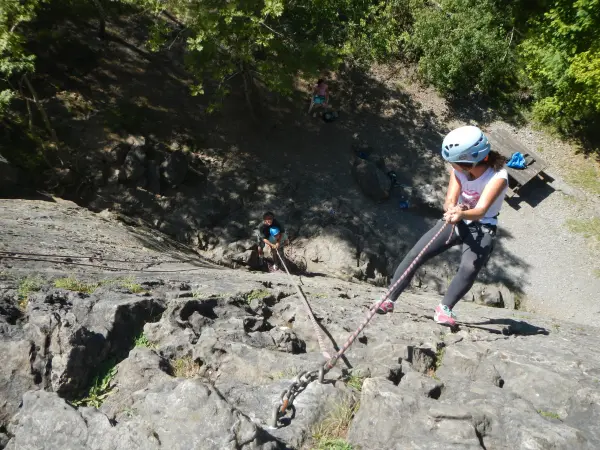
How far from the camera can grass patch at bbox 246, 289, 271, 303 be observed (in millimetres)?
5657

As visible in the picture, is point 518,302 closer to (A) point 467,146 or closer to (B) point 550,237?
(B) point 550,237

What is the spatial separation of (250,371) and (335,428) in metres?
0.91

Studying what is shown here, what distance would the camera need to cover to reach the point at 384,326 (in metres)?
5.33

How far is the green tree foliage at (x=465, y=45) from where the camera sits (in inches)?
616

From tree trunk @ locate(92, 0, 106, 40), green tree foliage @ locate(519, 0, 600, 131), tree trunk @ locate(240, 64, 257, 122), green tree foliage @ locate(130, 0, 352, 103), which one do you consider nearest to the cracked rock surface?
green tree foliage @ locate(130, 0, 352, 103)

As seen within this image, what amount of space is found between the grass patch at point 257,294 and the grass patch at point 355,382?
1.87 m

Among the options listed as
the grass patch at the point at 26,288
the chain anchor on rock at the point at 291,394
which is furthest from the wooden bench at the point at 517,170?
the grass patch at the point at 26,288

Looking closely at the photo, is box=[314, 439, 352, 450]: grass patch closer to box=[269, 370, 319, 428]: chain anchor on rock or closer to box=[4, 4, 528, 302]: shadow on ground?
box=[269, 370, 319, 428]: chain anchor on rock

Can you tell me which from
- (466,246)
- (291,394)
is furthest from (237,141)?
(291,394)

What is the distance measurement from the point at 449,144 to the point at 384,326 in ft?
6.51

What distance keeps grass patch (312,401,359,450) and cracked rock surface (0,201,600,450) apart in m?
0.03

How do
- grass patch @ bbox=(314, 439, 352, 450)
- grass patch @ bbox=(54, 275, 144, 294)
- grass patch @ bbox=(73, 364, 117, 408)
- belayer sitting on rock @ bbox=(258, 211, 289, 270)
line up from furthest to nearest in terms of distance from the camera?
belayer sitting on rock @ bbox=(258, 211, 289, 270) → grass patch @ bbox=(54, 275, 144, 294) → grass patch @ bbox=(73, 364, 117, 408) → grass patch @ bbox=(314, 439, 352, 450)

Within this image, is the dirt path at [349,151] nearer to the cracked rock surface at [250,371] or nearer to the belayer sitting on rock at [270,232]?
the belayer sitting on rock at [270,232]

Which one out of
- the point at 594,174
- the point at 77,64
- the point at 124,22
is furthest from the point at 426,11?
the point at 77,64
